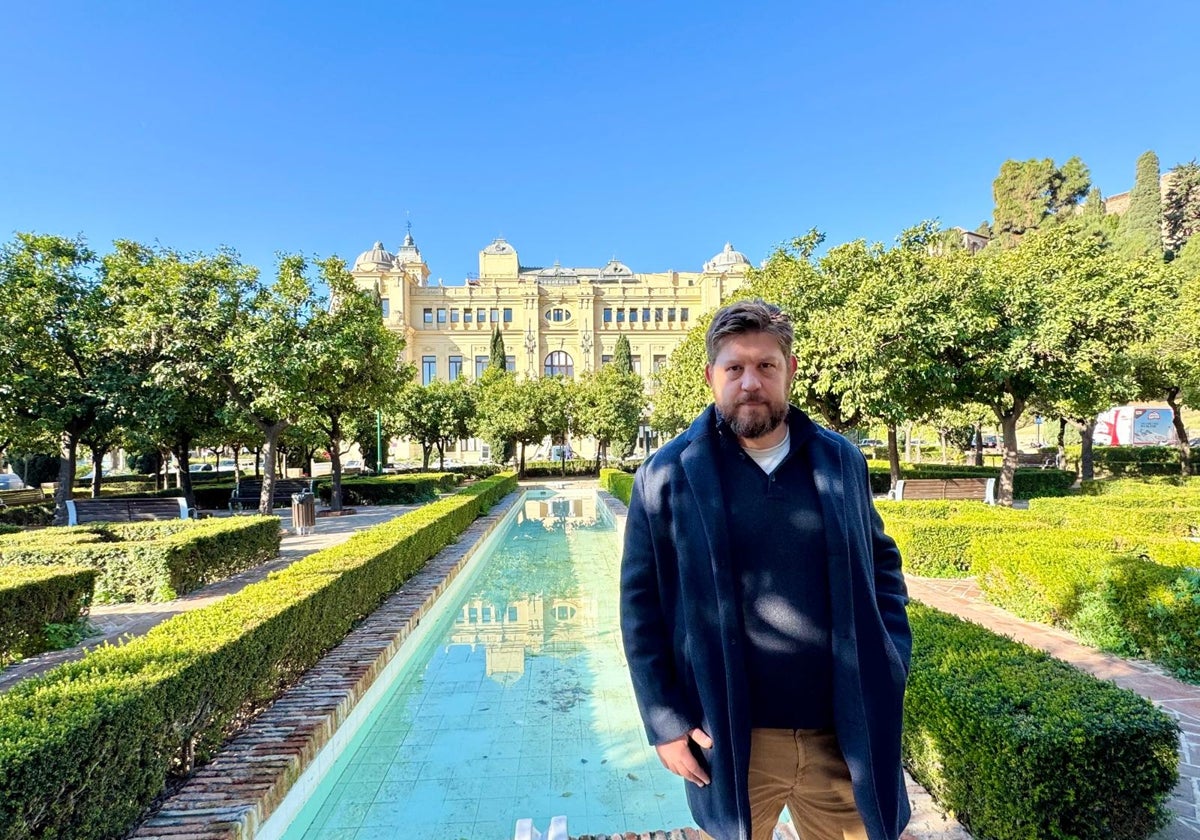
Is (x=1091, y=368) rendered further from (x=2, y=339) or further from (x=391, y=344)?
(x=2, y=339)

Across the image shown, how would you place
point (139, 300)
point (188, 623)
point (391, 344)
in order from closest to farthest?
point (188, 623) < point (139, 300) < point (391, 344)

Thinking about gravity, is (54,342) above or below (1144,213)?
below

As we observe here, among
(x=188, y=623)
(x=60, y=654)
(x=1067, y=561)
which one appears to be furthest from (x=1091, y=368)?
(x=60, y=654)

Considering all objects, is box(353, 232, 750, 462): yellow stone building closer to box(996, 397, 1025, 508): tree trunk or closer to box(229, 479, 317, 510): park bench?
box(229, 479, 317, 510): park bench

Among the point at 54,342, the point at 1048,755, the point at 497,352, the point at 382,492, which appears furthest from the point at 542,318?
the point at 1048,755

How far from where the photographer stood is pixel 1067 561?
5.02 metres

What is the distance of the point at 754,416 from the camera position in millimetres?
1455

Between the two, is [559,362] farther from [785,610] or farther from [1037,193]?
[785,610]

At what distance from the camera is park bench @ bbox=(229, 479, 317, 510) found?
16219 mm

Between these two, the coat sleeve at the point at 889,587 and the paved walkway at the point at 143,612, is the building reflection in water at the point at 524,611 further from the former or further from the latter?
the coat sleeve at the point at 889,587

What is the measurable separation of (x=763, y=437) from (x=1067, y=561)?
509cm

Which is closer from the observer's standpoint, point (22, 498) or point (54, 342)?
point (54, 342)

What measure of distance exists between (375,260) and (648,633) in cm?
5370

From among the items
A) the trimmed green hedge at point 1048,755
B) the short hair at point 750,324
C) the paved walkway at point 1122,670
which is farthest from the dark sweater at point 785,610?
the paved walkway at point 1122,670
